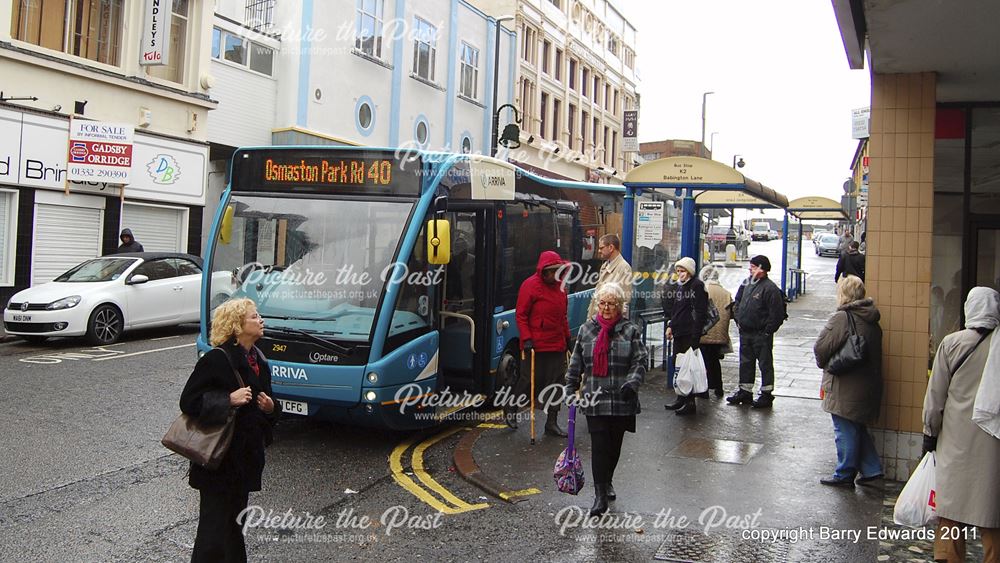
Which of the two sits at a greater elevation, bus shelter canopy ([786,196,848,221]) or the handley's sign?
the handley's sign

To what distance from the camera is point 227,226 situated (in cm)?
809

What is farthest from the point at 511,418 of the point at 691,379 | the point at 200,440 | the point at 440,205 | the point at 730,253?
the point at 730,253

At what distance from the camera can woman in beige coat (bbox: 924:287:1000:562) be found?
4.54 m

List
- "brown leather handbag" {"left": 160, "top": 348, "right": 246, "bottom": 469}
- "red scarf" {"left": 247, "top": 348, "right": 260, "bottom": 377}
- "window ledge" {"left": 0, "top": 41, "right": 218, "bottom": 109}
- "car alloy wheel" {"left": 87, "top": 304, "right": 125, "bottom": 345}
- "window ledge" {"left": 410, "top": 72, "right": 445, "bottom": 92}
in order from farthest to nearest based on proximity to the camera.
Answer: "window ledge" {"left": 410, "top": 72, "right": 445, "bottom": 92}
"window ledge" {"left": 0, "top": 41, "right": 218, "bottom": 109}
"car alloy wheel" {"left": 87, "top": 304, "right": 125, "bottom": 345}
"red scarf" {"left": 247, "top": 348, "right": 260, "bottom": 377}
"brown leather handbag" {"left": 160, "top": 348, "right": 246, "bottom": 469}

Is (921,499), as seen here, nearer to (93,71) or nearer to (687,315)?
(687,315)

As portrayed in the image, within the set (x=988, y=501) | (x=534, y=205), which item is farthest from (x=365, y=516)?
(x=534, y=205)

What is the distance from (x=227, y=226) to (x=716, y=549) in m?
5.48

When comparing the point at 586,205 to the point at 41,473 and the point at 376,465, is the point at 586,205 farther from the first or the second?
the point at 41,473

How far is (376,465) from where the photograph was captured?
7180mm

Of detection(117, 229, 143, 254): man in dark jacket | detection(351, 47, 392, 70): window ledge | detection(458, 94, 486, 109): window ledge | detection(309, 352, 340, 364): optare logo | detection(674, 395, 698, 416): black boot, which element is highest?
detection(458, 94, 486, 109): window ledge

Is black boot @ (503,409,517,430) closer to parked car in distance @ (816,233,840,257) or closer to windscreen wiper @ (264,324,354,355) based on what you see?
windscreen wiper @ (264,324,354,355)

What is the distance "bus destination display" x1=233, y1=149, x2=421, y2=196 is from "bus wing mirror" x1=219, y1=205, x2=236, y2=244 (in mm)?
286

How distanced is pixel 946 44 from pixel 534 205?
5.23 metres

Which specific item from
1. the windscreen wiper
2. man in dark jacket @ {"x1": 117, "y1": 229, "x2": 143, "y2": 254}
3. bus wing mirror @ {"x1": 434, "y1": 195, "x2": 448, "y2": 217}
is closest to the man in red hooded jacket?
bus wing mirror @ {"x1": 434, "y1": 195, "x2": 448, "y2": 217}
